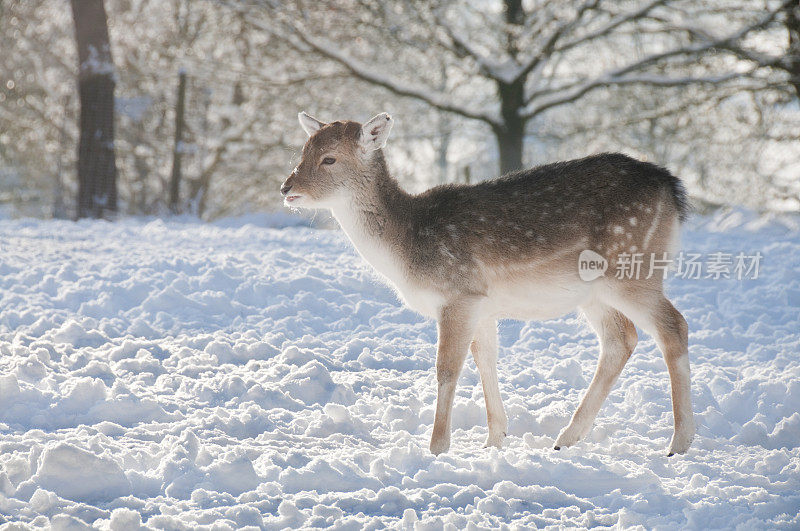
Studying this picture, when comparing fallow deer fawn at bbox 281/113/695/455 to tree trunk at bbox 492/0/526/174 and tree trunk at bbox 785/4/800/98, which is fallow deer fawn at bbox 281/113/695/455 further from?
tree trunk at bbox 785/4/800/98

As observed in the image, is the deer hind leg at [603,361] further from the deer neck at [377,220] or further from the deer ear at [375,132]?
the deer ear at [375,132]

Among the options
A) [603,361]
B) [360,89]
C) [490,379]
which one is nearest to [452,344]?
[490,379]

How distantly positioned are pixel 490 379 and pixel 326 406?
1052 millimetres

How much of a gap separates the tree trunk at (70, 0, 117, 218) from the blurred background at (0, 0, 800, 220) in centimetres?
3

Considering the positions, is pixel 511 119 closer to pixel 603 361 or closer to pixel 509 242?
pixel 603 361

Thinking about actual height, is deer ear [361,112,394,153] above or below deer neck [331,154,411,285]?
above

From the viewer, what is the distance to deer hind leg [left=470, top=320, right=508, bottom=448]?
16.9 feet

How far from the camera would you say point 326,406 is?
5227mm

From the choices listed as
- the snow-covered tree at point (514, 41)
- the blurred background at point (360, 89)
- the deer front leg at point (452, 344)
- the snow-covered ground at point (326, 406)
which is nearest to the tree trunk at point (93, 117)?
the blurred background at point (360, 89)

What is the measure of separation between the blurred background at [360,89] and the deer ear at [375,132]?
849 centimetres

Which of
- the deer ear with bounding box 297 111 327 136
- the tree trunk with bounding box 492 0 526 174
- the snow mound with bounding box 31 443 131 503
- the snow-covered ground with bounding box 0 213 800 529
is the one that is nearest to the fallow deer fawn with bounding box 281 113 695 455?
the deer ear with bounding box 297 111 327 136

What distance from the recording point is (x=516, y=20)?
1556 centimetres

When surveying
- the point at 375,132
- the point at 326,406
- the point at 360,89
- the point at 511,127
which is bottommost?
the point at 326,406

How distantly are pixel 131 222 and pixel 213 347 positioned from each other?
7.59m
